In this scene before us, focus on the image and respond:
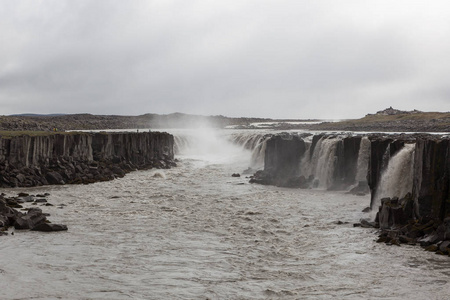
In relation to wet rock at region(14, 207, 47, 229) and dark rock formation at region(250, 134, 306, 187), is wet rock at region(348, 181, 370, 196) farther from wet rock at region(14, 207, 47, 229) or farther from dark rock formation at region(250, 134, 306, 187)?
wet rock at region(14, 207, 47, 229)

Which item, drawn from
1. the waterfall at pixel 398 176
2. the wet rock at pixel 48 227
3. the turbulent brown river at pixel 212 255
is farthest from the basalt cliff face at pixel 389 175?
the wet rock at pixel 48 227

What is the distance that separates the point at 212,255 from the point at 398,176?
14.9 meters

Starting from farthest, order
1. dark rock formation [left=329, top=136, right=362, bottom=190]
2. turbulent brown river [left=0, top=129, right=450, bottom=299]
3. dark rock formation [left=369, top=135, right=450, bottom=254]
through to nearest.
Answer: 1. dark rock formation [left=329, top=136, right=362, bottom=190]
2. dark rock formation [left=369, top=135, right=450, bottom=254]
3. turbulent brown river [left=0, top=129, right=450, bottom=299]

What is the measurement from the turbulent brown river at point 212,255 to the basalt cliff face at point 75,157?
8.66 m

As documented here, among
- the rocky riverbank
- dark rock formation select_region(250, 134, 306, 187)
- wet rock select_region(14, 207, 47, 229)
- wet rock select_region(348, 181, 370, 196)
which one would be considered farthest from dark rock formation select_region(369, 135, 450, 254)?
dark rock formation select_region(250, 134, 306, 187)

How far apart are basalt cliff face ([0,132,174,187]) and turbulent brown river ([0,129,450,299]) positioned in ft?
28.4

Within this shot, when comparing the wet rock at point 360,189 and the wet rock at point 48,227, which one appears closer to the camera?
the wet rock at point 48,227

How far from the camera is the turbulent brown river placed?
18.4 meters

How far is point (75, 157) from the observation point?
183 ft

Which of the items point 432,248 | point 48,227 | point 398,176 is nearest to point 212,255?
point 48,227

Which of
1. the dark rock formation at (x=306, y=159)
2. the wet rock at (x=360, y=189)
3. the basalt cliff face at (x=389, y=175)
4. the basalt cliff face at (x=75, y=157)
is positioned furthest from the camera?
the basalt cliff face at (x=75, y=157)

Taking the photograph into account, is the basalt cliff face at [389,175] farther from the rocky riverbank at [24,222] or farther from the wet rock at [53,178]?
the wet rock at [53,178]

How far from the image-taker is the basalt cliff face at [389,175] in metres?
25.3

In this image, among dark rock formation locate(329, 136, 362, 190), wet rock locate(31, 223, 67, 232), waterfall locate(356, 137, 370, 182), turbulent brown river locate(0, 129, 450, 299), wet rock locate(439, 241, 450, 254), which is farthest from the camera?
dark rock formation locate(329, 136, 362, 190)
